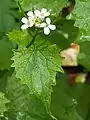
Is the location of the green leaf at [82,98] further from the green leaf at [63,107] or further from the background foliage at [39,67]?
the green leaf at [63,107]

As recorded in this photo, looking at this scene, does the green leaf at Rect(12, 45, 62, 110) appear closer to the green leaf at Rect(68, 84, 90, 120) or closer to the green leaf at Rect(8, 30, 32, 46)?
the green leaf at Rect(8, 30, 32, 46)

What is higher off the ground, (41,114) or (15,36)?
(15,36)

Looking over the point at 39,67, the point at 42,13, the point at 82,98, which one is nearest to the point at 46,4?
the point at 42,13

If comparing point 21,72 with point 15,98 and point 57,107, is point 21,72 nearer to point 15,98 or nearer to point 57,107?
point 15,98

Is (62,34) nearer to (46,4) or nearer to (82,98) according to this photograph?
(82,98)

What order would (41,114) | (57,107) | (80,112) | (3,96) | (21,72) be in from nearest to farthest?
(21,72), (3,96), (41,114), (57,107), (80,112)

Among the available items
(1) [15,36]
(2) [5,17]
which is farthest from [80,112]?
(1) [15,36]
